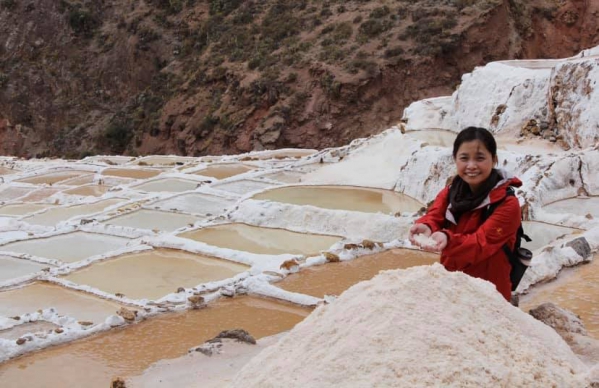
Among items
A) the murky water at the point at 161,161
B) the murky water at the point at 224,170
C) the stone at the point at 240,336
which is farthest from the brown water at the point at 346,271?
the murky water at the point at 161,161

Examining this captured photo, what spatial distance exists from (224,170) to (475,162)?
8.54 meters

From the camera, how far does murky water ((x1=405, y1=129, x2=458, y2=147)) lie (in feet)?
28.4

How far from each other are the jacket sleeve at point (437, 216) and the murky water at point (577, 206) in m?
3.28

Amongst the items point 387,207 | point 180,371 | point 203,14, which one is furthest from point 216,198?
point 203,14

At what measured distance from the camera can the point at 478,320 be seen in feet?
6.48

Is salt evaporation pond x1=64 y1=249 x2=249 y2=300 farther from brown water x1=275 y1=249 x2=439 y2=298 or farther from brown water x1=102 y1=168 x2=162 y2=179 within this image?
brown water x1=102 y1=168 x2=162 y2=179

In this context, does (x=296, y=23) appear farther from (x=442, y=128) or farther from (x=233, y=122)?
(x=442, y=128)

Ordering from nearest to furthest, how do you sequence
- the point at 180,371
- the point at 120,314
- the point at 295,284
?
the point at 180,371
the point at 120,314
the point at 295,284

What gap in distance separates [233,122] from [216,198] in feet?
36.5

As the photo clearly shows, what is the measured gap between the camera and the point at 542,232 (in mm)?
5242

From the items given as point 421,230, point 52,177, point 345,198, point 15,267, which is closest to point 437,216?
point 421,230

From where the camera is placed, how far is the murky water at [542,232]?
16.7ft

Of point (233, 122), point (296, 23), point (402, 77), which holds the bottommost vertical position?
point (233, 122)

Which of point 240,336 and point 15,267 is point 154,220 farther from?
point 240,336
